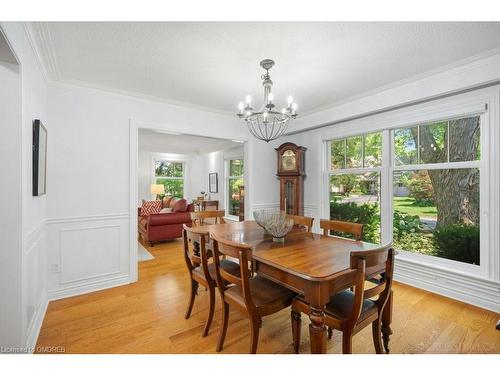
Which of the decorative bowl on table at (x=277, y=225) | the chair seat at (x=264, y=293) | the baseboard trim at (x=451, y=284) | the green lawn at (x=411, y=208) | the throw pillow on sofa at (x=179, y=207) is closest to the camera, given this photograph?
the chair seat at (x=264, y=293)

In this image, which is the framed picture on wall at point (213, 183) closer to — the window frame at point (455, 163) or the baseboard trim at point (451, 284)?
the window frame at point (455, 163)

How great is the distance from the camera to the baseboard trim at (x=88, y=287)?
8.41ft

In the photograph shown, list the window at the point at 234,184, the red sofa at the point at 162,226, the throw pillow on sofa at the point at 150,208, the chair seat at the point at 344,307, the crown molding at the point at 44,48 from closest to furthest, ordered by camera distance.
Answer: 1. the chair seat at the point at 344,307
2. the crown molding at the point at 44,48
3. the red sofa at the point at 162,226
4. the throw pillow on sofa at the point at 150,208
5. the window at the point at 234,184

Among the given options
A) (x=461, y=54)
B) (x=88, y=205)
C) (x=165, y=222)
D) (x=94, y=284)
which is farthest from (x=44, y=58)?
(x=461, y=54)

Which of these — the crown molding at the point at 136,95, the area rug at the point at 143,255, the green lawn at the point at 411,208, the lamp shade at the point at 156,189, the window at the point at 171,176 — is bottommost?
the area rug at the point at 143,255

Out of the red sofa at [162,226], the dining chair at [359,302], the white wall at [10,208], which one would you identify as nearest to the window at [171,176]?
the red sofa at [162,226]

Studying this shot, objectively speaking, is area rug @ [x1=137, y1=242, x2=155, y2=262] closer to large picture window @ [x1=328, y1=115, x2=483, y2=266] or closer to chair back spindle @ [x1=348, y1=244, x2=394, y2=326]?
large picture window @ [x1=328, y1=115, x2=483, y2=266]

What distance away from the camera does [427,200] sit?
2.93m

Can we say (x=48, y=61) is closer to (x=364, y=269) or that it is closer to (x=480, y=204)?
(x=364, y=269)

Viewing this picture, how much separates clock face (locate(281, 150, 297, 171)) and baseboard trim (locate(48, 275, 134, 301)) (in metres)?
2.90

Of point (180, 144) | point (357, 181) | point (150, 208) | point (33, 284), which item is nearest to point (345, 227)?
point (357, 181)
